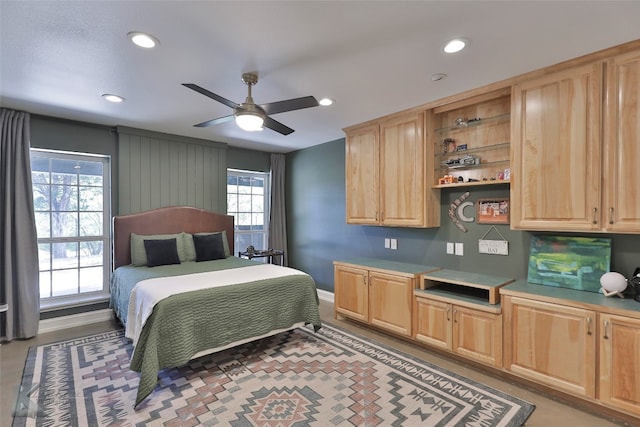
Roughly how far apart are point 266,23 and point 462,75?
5.37 feet

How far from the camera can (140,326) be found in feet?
7.95

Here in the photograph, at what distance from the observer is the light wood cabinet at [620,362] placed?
6.29 feet

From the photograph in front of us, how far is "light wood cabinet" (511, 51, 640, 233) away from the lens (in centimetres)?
206

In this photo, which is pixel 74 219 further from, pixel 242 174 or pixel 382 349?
pixel 382 349

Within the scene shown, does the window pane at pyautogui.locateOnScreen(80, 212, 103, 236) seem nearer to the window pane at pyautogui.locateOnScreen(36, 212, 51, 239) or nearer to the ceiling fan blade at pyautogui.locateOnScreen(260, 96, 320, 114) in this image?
the window pane at pyautogui.locateOnScreen(36, 212, 51, 239)

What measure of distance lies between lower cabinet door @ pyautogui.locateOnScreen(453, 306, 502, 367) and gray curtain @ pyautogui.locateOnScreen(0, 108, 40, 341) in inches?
Result: 174

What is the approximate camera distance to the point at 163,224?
4.26 m

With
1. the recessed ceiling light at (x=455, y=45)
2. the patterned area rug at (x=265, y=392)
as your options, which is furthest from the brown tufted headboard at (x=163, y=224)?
the recessed ceiling light at (x=455, y=45)

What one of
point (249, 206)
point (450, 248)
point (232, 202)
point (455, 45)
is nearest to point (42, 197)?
point (232, 202)

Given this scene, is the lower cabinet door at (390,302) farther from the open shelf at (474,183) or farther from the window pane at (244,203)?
the window pane at (244,203)

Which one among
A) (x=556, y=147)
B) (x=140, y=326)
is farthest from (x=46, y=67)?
(x=556, y=147)

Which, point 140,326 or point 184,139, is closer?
point 140,326

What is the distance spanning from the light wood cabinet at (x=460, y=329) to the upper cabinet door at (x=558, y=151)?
0.85 m

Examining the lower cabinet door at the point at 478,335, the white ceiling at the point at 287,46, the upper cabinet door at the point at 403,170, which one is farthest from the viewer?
the upper cabinet door at the point at 403,170
